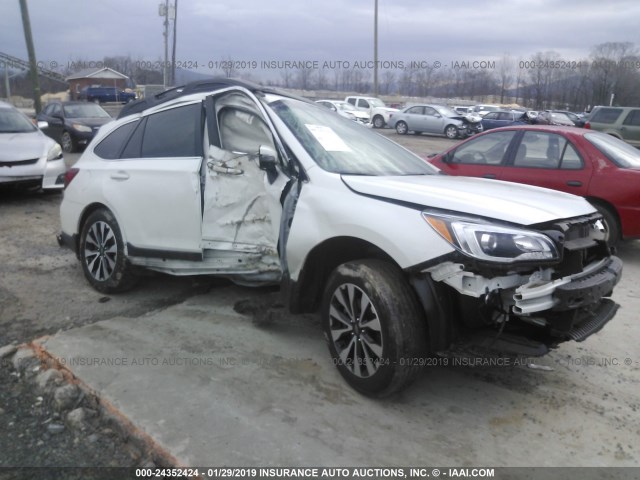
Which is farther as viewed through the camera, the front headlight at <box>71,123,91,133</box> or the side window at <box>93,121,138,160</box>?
the front headlight at <box>71,123,91,133</box>

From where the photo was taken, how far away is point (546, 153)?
6629 mm

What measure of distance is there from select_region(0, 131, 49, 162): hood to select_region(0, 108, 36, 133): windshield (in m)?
0.30

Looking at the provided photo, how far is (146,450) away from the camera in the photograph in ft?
8.92

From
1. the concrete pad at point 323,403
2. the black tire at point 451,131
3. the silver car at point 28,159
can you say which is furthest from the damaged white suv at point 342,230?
the black tire at point 451,131

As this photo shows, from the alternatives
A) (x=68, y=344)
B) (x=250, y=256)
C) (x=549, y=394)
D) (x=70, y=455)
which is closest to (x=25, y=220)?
(x=68, y=344)

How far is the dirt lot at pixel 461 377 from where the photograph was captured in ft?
9.13

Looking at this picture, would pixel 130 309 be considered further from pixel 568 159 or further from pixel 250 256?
pixel 568 159

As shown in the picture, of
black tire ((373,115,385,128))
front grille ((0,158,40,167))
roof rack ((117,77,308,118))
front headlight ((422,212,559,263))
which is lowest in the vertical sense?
front headlight ((422,212,559,263))

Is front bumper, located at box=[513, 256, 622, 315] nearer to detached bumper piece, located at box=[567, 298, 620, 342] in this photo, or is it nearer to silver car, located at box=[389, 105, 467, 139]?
detached bumper piece, located at box=[567, 298, 620, 342]

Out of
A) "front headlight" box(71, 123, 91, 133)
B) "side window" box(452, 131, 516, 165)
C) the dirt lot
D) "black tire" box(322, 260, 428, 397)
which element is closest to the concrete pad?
the dirt lot

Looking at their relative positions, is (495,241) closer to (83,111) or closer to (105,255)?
(105,255)

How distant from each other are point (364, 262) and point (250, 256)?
3.66 ft

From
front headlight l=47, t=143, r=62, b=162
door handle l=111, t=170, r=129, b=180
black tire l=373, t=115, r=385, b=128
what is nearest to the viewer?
door handle l=111, t=170, r=129, b=180

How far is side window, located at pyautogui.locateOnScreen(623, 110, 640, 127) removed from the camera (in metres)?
17.7
